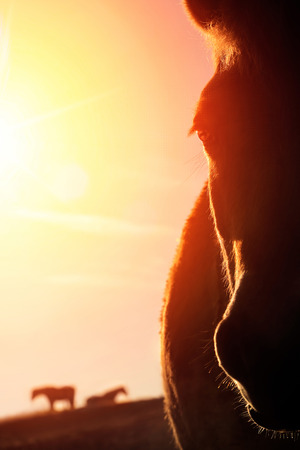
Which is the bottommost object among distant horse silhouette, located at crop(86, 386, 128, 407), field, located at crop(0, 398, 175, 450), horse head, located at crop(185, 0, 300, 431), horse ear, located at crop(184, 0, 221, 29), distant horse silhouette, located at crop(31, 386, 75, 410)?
horse head, located at crop(185, 0, 300, 431)

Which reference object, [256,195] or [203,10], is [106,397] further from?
[256,195]

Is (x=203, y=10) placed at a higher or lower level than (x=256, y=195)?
higher

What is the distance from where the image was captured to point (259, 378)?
65.0 inches

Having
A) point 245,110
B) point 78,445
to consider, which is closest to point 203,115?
point 245,110

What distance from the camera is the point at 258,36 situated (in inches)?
76.4

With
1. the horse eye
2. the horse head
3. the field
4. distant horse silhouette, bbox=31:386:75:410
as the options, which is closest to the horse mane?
the horse head

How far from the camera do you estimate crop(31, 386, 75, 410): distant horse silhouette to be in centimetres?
3928

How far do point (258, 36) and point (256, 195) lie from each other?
22.8 inches

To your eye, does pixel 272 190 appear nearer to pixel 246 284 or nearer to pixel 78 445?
pixel 246 284

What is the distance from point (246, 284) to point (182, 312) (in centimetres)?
190

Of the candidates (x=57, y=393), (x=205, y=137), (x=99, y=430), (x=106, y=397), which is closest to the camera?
(x=205, y=137)

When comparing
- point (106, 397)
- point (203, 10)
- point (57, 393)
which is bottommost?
point (203, 10)

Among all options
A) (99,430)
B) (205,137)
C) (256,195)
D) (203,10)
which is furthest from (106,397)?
(256,195)

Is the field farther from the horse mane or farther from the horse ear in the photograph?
the horse mane
